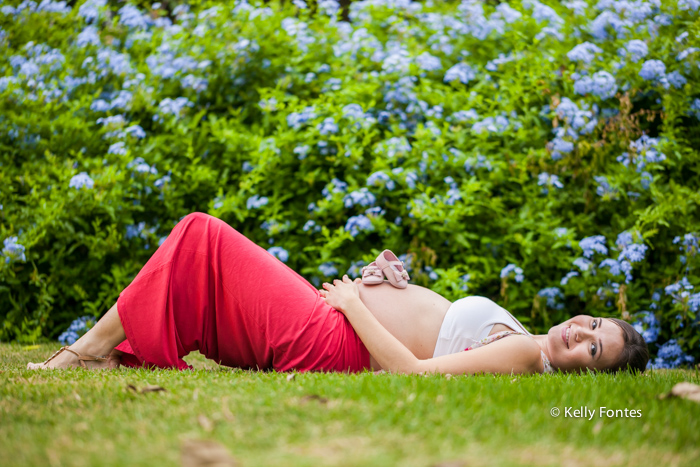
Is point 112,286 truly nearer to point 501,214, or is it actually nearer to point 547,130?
point 501,214

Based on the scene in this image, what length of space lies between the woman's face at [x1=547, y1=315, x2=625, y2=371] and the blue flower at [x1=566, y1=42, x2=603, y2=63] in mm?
2574

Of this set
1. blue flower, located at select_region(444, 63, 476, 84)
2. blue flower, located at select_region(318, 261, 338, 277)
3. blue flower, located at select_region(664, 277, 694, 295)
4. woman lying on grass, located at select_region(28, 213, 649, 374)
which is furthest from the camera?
blue flower, located at select_region(444, 63, 476, 84)

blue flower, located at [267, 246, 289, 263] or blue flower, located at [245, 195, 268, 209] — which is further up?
blue flower, located at [245, 195, 268, 209]

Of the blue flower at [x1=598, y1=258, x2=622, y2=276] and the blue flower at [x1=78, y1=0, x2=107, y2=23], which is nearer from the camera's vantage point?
the blue flower at [x1=598, y1=258, x2=622, y2=276]

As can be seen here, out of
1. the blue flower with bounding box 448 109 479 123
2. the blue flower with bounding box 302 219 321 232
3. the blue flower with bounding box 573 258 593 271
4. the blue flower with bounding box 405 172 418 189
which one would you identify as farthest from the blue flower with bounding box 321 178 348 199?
the blue flower with bounding box 573 258 593 271

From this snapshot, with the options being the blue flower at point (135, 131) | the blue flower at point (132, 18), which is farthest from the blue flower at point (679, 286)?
the blue flower at point (132, 18)

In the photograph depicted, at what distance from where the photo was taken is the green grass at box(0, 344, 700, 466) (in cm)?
154

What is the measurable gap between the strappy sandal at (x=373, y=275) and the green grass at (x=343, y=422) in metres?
0.67

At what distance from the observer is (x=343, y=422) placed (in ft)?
5.78

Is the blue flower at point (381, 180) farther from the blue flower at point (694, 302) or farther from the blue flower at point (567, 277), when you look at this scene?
the blue flower at point (694, 302)

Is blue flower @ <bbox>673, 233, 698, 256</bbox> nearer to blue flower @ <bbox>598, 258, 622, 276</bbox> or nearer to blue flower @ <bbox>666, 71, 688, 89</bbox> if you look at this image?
blue flower @ <bbox>598, 258, 622, 276</bbox>

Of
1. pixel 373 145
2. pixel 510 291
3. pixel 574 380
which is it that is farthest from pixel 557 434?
pixel 373 145

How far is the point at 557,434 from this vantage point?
1.78 meters

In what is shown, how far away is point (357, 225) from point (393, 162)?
1.90ft
